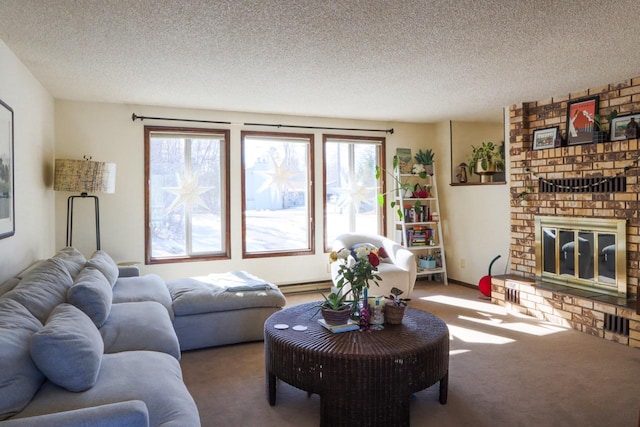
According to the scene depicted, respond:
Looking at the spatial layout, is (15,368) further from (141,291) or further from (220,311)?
(220,311)

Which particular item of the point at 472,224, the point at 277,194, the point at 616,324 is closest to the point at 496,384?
the point at 616,324

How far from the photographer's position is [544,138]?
495 centimetres

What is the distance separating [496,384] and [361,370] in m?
1.22

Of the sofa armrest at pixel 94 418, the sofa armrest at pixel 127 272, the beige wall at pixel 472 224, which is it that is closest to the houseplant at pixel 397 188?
the beige wall at pixel 472 224

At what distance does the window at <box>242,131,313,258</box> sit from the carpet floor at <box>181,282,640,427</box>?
7.01ft

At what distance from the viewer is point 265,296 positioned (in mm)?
3949

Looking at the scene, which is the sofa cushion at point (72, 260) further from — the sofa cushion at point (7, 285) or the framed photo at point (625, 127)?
the framed photo at point (625, 127)

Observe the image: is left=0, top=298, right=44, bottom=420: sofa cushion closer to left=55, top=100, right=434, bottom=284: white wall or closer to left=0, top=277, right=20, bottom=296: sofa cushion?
left=0, top=277, right=20, bottom=296: sofa cushion

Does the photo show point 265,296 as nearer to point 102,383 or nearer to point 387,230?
point 102,383

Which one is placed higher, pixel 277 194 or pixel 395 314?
pixel 277 194

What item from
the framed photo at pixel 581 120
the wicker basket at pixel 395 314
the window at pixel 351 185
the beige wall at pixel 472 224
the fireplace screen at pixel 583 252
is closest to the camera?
the wicker basket at pixel 395 314

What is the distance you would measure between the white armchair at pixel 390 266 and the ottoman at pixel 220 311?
1334 mm

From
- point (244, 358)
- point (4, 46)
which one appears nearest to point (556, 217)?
point (244, 358)

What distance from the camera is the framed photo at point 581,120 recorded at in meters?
4.44
